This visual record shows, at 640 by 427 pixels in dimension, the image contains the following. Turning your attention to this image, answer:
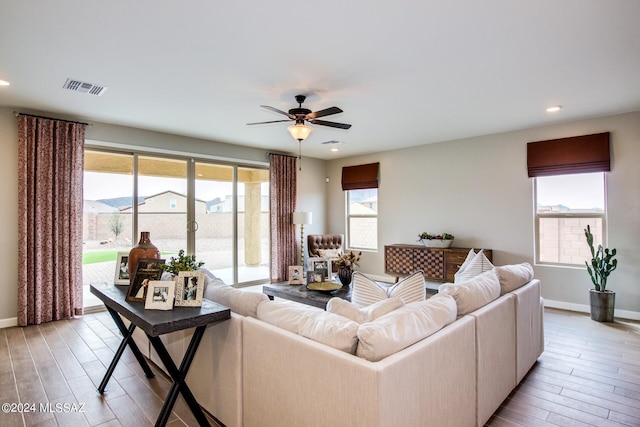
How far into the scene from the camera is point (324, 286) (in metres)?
3.79

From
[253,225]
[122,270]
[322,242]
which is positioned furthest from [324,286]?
[253,225]

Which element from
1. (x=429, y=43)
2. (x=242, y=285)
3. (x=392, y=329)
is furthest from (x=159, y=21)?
(x=242, y=285)

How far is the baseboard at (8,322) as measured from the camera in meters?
3.97

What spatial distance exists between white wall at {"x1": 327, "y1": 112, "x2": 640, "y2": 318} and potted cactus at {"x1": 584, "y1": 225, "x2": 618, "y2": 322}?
258mm

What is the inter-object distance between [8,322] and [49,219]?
1.27m

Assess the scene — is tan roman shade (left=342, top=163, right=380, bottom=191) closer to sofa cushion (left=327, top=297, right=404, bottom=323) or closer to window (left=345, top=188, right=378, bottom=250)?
window (left=345, top=188, right=378, bottom=250)

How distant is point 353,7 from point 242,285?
203 inches

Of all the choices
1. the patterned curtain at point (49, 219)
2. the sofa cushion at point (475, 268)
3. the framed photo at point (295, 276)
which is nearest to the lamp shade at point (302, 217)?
the framed photo at point (295, 276)

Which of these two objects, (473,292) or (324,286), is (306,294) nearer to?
(324,286)

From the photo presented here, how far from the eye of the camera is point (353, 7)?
2109 millimetres

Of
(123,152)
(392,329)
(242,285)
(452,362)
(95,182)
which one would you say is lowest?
(242,285)

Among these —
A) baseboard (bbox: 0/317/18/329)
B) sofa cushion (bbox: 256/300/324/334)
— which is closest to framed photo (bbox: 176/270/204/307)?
sofa cushion (bbox: 256/300/324/334)

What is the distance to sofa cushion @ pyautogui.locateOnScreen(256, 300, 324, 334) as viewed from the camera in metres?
1.75

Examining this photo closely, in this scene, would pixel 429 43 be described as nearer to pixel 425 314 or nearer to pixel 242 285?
pixel 425 314
